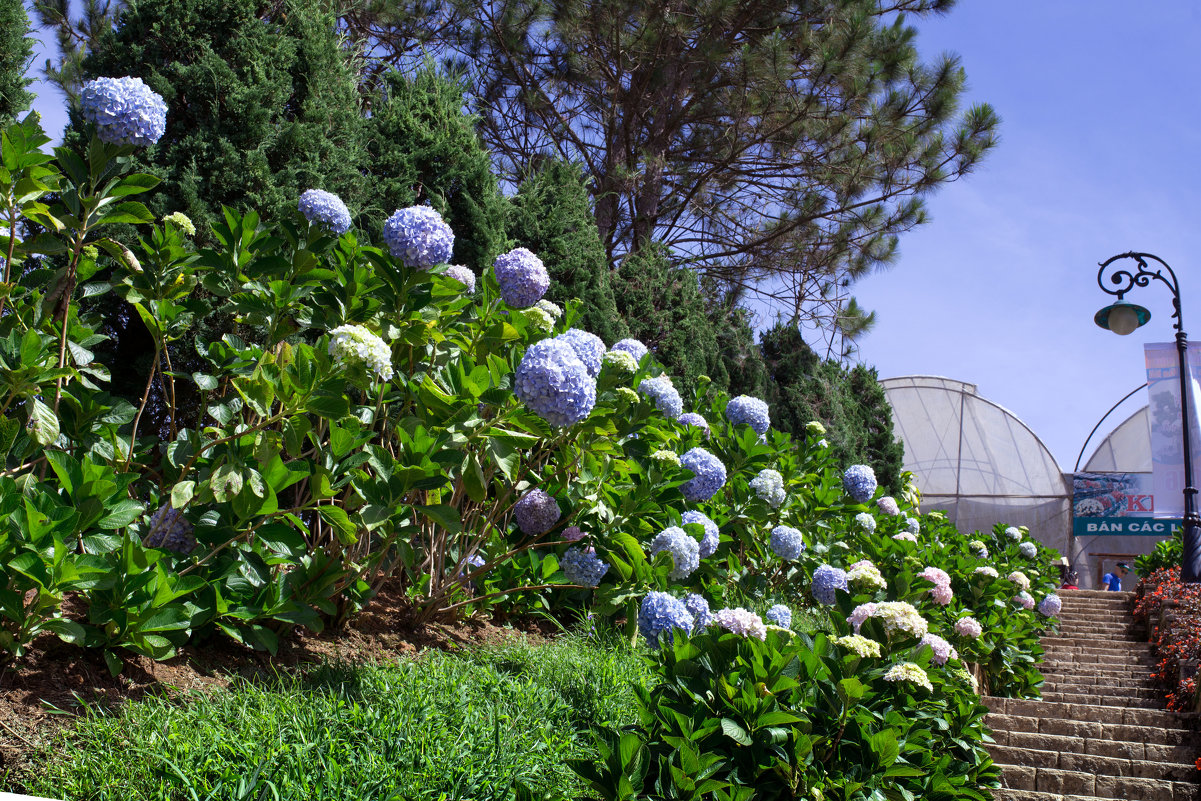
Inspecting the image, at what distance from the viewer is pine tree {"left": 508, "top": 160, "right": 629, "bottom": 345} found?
22.1 feet

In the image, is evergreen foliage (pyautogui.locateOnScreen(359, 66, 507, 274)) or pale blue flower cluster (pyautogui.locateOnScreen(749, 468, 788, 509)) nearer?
pale blue flower cluster (pyautogui.locateOnScreen(749, 468, 788, 509))

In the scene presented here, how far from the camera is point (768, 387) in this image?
1162 cm

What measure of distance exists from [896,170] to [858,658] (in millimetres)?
10358

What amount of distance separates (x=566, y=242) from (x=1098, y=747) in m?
5.17

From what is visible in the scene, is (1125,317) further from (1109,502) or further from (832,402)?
(1109,502)

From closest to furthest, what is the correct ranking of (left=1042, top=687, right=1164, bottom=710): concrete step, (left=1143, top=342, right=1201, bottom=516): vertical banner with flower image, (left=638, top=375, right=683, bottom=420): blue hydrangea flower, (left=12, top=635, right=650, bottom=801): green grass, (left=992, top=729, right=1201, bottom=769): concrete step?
(left=12, top=635, right=650, bottom=801): green grass < (left=638, top=375, right=683, bottom=420): blue hydrangea flower < (left=992, top=729, right=1201, bottom=769): concrete step < (left=1042, top=687, right=1164, bottom=710): concrete step < (left=1143, top=342, right=1201, bottom=516): vertical banner with flower image

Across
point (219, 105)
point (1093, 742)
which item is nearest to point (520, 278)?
point (219, 105)

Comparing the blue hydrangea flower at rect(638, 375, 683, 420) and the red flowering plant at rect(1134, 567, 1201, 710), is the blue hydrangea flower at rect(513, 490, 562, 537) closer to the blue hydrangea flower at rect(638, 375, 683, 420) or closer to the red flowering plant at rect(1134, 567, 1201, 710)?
the blue hydrangea flower at rect(638, 375, 683, 420)

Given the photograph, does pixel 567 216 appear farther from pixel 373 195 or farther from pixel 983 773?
pixel 983 773

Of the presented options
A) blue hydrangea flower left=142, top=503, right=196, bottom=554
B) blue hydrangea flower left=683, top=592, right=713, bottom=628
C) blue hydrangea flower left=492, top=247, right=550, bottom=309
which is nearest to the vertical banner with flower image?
blue hydrangea flower left=683, top=592, right=713, bottom=628

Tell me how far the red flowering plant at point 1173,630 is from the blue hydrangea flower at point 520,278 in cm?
577

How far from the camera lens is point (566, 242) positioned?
6.85 m

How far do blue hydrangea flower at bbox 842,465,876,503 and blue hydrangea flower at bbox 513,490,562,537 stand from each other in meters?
2.88

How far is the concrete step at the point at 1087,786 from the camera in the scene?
13.8 ft
